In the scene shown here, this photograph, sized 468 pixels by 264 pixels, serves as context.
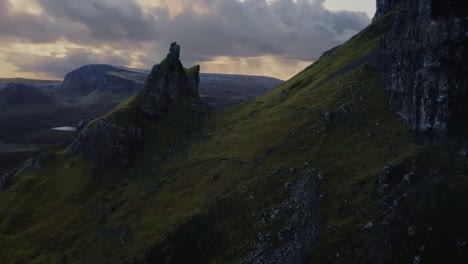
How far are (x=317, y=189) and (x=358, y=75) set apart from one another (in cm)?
6330

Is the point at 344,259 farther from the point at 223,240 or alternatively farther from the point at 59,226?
the point at 59,226

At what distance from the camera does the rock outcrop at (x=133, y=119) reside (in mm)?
134625

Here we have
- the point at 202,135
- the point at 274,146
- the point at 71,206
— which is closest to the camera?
the point at 274,146

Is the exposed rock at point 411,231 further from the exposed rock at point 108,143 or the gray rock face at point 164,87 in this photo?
the gray rock face at point 164,87

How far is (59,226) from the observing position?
107 meters

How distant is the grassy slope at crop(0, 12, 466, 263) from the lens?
2889 inches

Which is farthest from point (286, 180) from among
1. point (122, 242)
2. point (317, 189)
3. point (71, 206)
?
point (71, 206)

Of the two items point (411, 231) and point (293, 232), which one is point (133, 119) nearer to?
point (293, 232)

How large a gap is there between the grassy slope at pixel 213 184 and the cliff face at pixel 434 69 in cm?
533

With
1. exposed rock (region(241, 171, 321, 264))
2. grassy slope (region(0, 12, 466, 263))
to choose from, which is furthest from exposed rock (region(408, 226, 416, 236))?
exposed rock (region(241, 171, 321, 264))

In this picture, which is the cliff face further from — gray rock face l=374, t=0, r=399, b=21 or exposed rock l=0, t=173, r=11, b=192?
exposed rock l=0, t=173, r=11, b=192

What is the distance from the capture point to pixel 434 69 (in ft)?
233

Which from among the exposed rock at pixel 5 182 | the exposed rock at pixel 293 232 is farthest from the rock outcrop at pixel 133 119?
the exposed rock at pixel 293 232

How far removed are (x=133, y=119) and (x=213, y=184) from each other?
63101 mm
